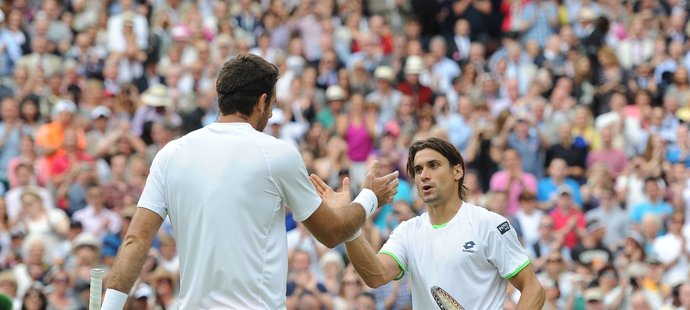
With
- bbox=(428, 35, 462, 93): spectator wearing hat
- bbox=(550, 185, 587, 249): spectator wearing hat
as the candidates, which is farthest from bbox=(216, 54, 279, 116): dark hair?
bbox=(428, 35, 462, 93): spectator wearing hat

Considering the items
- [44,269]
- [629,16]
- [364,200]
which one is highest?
[629,16]

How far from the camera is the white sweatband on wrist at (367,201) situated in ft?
23.1

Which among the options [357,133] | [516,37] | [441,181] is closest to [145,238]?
[441,181]

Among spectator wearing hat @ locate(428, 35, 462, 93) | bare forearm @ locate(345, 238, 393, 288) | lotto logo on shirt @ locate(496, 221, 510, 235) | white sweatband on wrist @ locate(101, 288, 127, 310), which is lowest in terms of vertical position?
white sweatband on wrist @ locate(101, 288, 127, 310)

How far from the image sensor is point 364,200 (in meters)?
7.07

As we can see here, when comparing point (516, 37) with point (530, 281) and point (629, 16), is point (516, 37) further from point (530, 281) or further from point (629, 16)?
point (530, 281)

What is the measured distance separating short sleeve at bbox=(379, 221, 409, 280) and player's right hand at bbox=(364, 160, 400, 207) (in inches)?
28.6

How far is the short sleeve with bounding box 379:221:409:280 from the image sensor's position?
8023 mm

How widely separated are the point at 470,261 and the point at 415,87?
1215 centimetres

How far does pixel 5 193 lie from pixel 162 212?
9969 millimetres

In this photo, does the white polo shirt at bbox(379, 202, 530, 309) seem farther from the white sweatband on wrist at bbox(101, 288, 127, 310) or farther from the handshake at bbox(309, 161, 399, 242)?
the white sweatband on wrist at bbox(101, 288, 127, 310)

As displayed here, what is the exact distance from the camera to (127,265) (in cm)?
663

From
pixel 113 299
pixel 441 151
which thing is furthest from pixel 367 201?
pixel 113 299

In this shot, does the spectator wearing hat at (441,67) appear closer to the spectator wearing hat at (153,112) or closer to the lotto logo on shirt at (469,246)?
the spectator wearing hat at (153,112)
